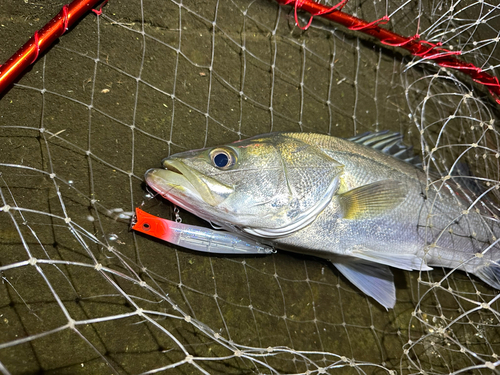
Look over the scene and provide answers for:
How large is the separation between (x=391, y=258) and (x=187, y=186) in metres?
1.34

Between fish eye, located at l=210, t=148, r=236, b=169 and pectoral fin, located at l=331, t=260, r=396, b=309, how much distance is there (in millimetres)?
1001

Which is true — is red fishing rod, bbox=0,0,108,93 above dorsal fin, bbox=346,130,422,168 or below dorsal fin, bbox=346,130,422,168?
above

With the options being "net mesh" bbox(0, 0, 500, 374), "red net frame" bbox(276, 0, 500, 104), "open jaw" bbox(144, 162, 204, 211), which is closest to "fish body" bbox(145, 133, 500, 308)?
"open jaw" bbox(144, 162, 204, 211)

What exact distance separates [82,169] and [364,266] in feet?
6.16

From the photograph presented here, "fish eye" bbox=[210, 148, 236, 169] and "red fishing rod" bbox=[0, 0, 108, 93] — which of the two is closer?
"red fishing rod" bbox=[0, 0, 108, 93]

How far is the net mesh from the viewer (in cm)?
197

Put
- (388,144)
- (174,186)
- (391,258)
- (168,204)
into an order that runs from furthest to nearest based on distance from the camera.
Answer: (388,144)
(391,258)
(168,204)
(174,186)

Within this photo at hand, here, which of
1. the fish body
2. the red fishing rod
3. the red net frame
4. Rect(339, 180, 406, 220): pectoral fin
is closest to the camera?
the red fishing rod

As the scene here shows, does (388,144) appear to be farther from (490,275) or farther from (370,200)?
(490,275)

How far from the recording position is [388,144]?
2592 mm

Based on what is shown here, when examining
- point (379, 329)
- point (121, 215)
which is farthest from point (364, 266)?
point (121, 215)

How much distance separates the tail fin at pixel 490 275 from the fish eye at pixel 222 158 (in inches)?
78.6

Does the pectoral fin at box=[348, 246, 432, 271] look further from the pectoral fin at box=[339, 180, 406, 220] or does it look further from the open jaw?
the open jaw

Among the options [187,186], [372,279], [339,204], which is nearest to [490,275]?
[372,279]
